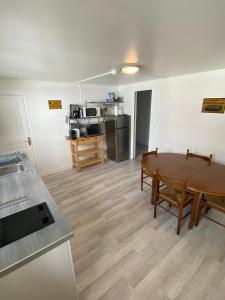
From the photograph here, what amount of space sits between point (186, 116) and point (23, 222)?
10.5 ft

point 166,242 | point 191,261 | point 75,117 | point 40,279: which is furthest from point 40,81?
point 191,261

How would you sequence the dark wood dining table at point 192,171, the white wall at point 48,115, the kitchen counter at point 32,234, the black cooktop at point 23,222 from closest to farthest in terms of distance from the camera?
the kitchen counter at point 32,234 → the black cooktop at point 23,222 → the dark wood dining table at point 192,171 → the white wall at point 48,115

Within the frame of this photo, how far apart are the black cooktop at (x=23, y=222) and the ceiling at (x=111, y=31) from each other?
135cm

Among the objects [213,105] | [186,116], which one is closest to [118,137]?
[186,116]

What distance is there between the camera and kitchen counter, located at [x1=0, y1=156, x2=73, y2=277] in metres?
0.83

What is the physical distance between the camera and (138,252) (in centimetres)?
177

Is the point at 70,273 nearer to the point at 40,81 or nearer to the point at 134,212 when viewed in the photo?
the point at 134,212

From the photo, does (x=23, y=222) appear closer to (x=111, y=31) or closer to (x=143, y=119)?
(x=111, y=31)

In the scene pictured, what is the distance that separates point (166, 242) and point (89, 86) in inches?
154

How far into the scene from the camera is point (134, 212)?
95.0 inches

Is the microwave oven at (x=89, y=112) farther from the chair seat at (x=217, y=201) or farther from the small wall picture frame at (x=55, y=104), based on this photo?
the chair seat at (x=217, y=201)

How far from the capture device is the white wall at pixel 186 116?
267 centimetres

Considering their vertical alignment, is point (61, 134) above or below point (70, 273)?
above

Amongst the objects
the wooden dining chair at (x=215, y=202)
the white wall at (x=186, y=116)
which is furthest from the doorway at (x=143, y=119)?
the wooden dining chair at (x=215, y=202)
